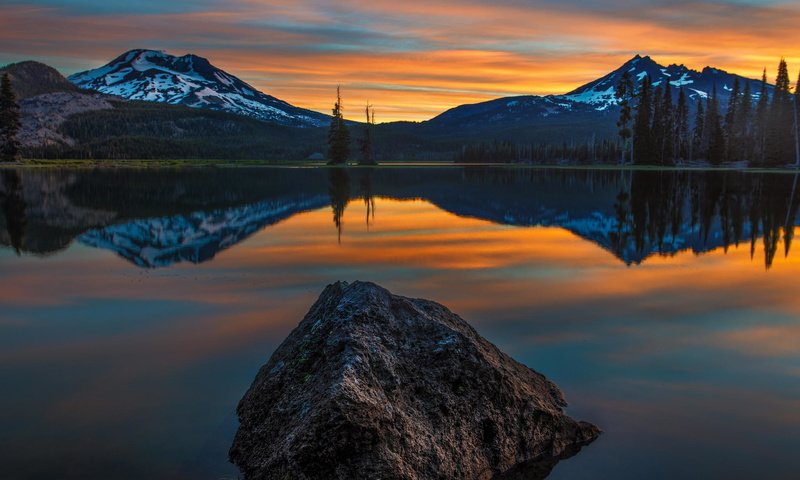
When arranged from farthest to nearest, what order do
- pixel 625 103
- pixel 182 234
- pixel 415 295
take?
1. pixel 625 103
2. pixel 182 234
3. pixel 415 295

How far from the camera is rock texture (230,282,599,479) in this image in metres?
5.70

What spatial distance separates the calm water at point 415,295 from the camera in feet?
23.2

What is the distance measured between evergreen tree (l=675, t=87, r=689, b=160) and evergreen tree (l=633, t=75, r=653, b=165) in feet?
43.0

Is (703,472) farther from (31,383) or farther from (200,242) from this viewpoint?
(200,242)

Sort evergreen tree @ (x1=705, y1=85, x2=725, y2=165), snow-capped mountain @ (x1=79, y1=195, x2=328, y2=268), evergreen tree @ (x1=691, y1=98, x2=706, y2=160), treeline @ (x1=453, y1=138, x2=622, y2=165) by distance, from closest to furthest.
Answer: snow-capped mountain @ (x1=79, y1=195, x2=328, y2=268) < evergreen tree @ (x1=705, y1=85, x2=725, y2=165) < evergreen tree @ (x1=691, y1=98, x2=706, y2=160) < treeline @ (x1=453, y1=138, x2=622, y2=165)

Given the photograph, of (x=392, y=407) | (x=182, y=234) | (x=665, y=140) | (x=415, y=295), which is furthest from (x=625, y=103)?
(x=392, y=407)

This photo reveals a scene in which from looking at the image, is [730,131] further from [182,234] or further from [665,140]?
[182,234]

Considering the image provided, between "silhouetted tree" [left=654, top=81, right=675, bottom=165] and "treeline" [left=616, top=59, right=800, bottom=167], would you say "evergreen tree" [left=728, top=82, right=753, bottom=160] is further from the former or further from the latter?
"silhouetted tree" [left=654, top=81, right=675, bottom=165]

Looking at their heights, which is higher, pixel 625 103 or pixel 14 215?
pixel 625 103

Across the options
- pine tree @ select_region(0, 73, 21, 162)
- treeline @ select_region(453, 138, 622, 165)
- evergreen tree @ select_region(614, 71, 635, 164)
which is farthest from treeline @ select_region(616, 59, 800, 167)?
pine tree @ select_region(0, 73, 21, 162)

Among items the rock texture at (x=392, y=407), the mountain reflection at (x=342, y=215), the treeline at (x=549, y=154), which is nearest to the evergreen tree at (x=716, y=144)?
the treeline at (x=549, y=154)

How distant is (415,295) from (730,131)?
114 meters

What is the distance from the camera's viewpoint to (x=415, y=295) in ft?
46.1

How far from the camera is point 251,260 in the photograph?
735 inches
